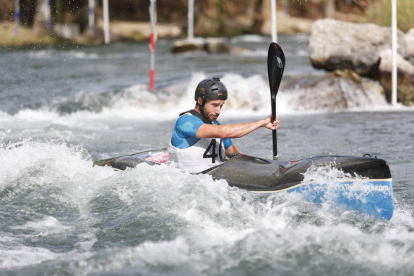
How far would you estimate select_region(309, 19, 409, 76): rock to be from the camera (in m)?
12.1

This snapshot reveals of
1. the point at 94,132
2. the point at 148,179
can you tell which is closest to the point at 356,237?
the point at 148,179

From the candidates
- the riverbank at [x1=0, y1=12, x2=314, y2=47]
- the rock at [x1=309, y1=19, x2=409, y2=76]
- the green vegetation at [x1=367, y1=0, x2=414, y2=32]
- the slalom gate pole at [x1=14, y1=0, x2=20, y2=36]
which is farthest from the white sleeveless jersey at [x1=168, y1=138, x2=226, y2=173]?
the slalom gate pole at [x1=14, y1=0, x2=20, y2=36]

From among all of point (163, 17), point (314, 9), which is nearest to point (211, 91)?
point (163, 17)

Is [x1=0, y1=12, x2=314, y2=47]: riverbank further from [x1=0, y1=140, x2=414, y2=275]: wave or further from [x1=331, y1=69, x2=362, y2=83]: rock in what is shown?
[x1=0, y1=140, x2=414, y2=275]: wave

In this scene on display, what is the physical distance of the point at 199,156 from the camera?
16.8ft

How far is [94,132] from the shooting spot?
9406 millimetres

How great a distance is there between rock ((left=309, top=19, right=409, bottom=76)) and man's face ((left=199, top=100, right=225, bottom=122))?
7.55m

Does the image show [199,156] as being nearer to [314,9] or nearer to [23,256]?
[23,256]

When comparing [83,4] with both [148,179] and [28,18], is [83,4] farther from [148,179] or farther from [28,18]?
[148,179]

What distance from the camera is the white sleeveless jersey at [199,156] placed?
512 centimetres

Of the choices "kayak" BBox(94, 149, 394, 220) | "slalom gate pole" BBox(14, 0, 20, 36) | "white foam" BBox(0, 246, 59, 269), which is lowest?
"white foam" BBox(0, 246, 59, 269)

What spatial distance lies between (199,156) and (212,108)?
0.41 m

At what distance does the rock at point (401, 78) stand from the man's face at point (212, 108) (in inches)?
280

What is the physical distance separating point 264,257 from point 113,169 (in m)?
2.24
